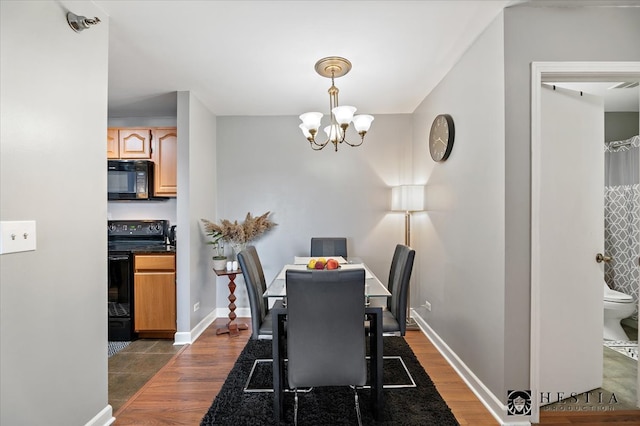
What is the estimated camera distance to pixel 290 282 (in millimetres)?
1686

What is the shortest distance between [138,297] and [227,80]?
237 centimetres

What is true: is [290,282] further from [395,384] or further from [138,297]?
[138,297]

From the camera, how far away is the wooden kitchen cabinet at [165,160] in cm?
363

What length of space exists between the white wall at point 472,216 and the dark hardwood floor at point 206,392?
0.19 m

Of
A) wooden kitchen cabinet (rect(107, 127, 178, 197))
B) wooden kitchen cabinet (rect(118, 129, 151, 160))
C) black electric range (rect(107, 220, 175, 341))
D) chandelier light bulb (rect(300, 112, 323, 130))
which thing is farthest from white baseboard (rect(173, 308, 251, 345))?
Answer: chandelier light bulb (rect(300, 112, 323, 130))

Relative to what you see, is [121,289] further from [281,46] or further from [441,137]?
[441,137]

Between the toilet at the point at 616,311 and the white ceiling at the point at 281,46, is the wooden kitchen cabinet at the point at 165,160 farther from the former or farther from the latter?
the toilet at the point at 616,311

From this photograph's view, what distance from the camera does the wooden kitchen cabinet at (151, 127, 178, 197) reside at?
A: 363 centimetres

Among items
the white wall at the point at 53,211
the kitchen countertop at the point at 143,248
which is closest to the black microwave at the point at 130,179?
the kitchen countertop at the point at 143,248

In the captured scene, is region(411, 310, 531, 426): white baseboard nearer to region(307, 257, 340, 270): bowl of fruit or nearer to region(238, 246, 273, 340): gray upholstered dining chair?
region(307, 257, 340, 270): bowl of fruit

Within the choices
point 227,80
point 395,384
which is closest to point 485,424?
point 395,384

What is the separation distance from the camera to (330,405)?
7.00 ft

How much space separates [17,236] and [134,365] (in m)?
1.89

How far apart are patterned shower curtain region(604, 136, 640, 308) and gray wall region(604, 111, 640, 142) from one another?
30 centimetres
